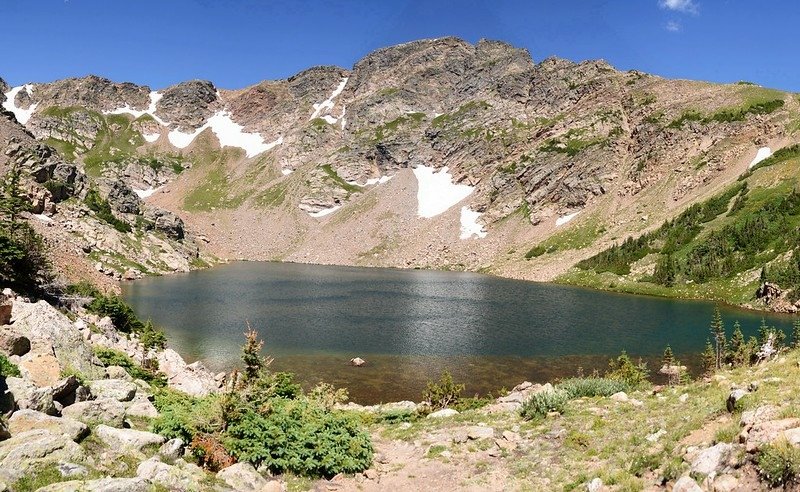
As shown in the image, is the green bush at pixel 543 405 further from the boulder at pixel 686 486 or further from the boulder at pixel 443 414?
the boulder at pixel 686 486

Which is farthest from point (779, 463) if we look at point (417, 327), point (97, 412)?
point (417, 327)

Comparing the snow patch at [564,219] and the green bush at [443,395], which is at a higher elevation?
the snow patch at [564,219]

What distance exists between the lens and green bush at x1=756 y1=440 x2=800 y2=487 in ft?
27.3

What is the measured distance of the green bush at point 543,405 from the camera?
19.8 m

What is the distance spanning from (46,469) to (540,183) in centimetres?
16013

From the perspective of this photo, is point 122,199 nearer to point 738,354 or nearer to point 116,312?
point 116,312

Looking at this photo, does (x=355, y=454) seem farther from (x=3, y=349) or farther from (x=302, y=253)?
(x=302, y=253)

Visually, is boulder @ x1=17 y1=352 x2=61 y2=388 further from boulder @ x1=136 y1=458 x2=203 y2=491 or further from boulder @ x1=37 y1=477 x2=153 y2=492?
boulder @ x1=37 y1=477 x2=153 y2=492

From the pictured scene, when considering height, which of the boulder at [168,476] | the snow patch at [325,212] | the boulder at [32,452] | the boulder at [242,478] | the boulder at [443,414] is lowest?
the boulder at [443,414]

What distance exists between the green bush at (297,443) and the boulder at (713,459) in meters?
9.86

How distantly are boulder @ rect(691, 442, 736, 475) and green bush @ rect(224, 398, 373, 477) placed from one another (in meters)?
9.86

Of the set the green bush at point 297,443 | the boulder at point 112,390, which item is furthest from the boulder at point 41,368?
the green bush at point 297,443

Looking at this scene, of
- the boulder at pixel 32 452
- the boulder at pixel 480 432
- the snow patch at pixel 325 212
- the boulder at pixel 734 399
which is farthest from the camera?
the snow patch at pixel 325 212

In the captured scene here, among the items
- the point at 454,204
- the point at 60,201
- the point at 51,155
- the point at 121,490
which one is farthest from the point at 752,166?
the point at 51,155
